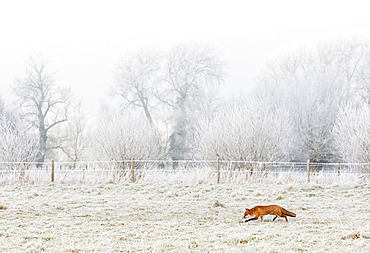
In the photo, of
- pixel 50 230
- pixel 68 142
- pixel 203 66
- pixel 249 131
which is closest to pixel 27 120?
pixel 68 142

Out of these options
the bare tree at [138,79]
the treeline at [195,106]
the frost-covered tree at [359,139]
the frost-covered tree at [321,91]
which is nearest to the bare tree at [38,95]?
the treeline at [195,106]

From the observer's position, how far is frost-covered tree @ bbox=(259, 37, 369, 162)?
1016 inches

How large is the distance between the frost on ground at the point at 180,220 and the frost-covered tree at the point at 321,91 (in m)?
12.8

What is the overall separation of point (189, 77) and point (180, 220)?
23.7 meters

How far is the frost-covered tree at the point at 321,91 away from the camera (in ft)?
84.6

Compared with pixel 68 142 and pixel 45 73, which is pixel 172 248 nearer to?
pixel 45 73

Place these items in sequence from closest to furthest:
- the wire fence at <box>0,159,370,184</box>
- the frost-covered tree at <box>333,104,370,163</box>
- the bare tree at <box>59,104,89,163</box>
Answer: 1. the wire fence at <box>0,159,370,184</box>
2. the frost-covered tree at <box>333,104,370,163</box>
3. the bare tree at <box>59,104,89,163</box>

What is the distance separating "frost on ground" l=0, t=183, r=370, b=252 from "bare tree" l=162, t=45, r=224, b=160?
55.5 feet

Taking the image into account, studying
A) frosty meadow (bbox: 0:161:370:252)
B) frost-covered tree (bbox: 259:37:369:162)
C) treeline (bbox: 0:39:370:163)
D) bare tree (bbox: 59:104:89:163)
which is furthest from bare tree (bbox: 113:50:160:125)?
frosty meadow (bbox: 0:161:370:252)

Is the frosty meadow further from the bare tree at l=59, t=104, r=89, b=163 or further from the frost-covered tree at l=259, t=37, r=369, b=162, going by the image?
the bare tree at l=59, t=104, r=89, b=163

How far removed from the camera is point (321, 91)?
26469mm

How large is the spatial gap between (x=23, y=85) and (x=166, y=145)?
1049 cm

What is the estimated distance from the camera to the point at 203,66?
30.8 m

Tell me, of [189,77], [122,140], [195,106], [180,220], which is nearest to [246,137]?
[122,140]
